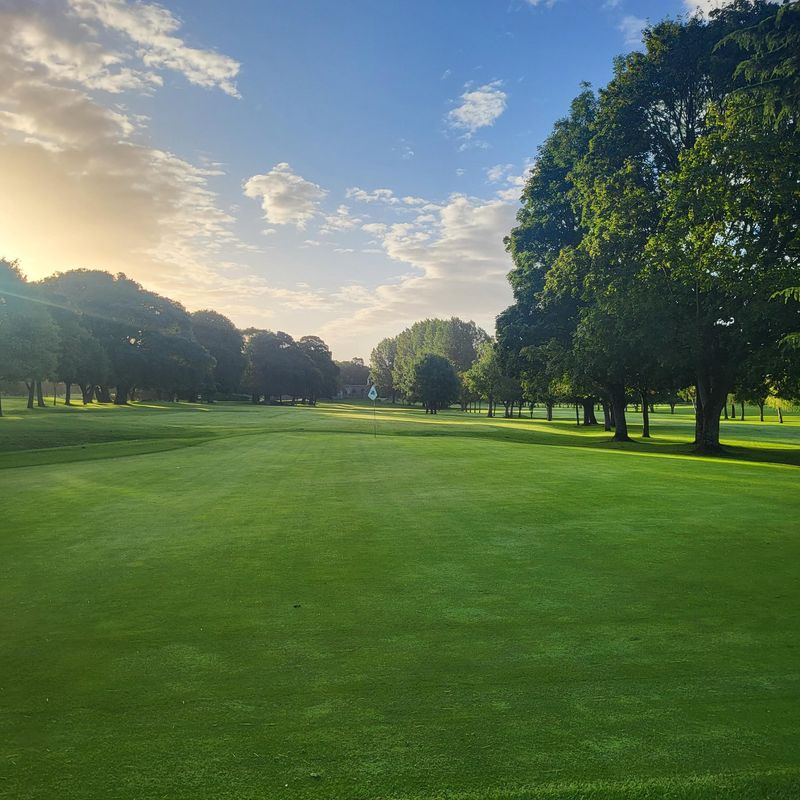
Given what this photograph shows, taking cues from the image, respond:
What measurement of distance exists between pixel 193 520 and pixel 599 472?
41.3 feet

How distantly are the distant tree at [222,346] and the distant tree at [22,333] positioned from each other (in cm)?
5964

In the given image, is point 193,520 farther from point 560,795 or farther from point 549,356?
point 549,356

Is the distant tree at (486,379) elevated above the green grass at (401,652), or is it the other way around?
the distant tree at (486,379)

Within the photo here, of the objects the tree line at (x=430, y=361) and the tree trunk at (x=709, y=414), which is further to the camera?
the tree line at (x=430, y=361)

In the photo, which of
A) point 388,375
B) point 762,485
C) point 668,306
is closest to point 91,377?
point 668,306

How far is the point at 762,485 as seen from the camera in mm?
15938

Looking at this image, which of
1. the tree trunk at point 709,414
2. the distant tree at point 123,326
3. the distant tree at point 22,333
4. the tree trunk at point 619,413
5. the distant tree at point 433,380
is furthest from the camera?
the distant tree at point 433,380

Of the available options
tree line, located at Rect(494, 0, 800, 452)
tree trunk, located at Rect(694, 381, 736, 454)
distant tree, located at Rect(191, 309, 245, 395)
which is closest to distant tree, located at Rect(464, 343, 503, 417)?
distant tree, located at Rect(191, 309, 245, 395)

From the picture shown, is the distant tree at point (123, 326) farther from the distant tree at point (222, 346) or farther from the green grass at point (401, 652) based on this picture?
the green grass at point (401, 652)

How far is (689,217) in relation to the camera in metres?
27.0

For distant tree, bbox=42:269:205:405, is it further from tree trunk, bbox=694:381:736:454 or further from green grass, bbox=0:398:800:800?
green grass, bbox=0:398:800:800

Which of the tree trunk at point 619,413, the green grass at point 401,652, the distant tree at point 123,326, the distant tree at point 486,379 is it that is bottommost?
the green grass at point 401,652

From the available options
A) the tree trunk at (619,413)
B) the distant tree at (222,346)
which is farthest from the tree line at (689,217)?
the distant tree at (222,346)

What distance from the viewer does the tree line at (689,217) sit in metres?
24.7
